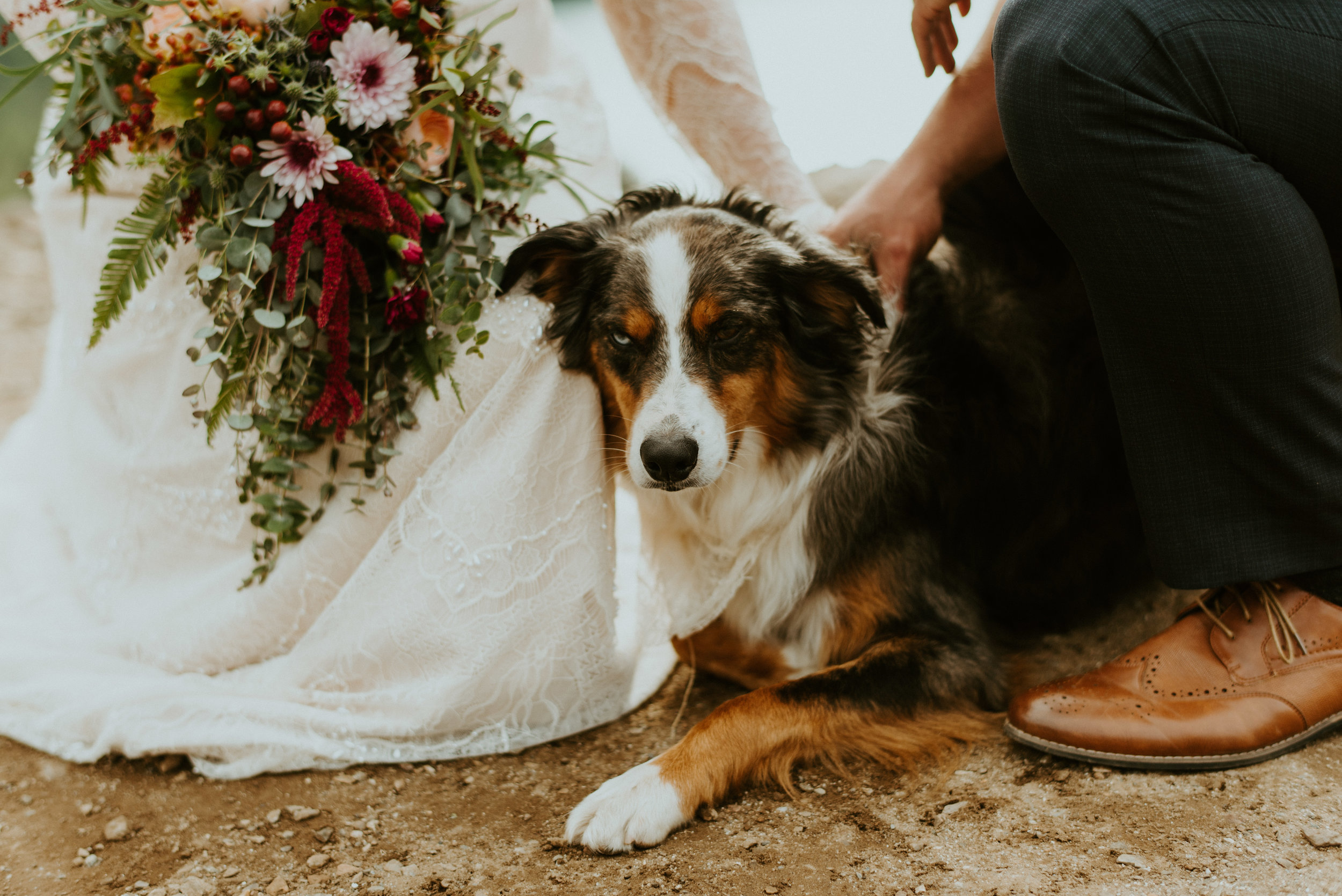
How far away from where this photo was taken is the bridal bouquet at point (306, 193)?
183 centimetres

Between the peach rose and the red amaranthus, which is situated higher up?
the peach rose

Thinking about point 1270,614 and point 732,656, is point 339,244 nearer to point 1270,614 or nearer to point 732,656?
point 732,656

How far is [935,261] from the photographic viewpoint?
2.25 m

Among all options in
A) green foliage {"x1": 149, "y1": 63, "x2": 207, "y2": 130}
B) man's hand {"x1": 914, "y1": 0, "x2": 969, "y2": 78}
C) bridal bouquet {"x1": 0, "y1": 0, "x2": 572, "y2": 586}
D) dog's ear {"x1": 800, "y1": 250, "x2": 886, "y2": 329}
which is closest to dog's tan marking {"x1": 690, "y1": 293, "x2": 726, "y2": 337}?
dog's ear {"x1": 800, "y1": 250, "x2": 886, "y2": 329}

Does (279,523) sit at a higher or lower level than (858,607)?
higher

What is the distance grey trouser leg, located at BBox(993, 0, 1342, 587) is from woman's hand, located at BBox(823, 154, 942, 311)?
0.51 m

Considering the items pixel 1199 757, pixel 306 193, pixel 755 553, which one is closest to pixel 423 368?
pixel 306 193

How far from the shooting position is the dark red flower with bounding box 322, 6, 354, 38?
1.84 m

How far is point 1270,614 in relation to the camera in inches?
→ 69.1

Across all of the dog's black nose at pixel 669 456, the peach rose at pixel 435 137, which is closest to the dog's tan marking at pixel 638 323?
the dog's black nose at pixel 669 456

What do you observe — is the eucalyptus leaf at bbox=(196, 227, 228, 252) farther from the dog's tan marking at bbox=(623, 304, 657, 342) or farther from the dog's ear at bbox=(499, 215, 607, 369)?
the dog's tan marking at bbox=(623, 304, 657, 342)

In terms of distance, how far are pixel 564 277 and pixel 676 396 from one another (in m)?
0.44

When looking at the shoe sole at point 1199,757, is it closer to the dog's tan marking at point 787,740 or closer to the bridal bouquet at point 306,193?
the dog's tan marking at point 787,740

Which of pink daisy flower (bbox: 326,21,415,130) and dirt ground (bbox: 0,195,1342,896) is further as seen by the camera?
pink daisy flower (bbox: 326,21,415,130)
